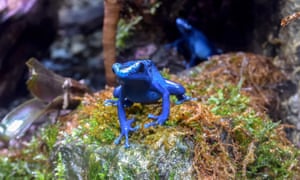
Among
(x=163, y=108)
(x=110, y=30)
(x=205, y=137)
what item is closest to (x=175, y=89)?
(x=163, y=108)

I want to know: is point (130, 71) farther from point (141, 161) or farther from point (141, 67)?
point (141, 161)

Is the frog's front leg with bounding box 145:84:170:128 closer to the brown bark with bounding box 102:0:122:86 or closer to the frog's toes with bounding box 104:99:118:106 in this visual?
the frog's toes with bounding box 104:99:118:106

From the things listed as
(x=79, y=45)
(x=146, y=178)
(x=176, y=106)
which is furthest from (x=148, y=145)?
(x=79, y=45)

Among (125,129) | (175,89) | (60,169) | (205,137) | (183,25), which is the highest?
(183,25)

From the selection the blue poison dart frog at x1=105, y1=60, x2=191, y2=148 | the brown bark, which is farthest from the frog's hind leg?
the brown bark

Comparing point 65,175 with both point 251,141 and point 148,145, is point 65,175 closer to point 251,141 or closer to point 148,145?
point 148,145

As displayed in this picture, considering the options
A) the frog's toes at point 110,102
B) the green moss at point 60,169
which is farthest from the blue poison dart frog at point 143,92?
the green moss at point 60,169

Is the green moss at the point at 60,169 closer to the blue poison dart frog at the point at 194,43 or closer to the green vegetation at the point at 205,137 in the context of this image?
the green vegetation at the point at 205,137
